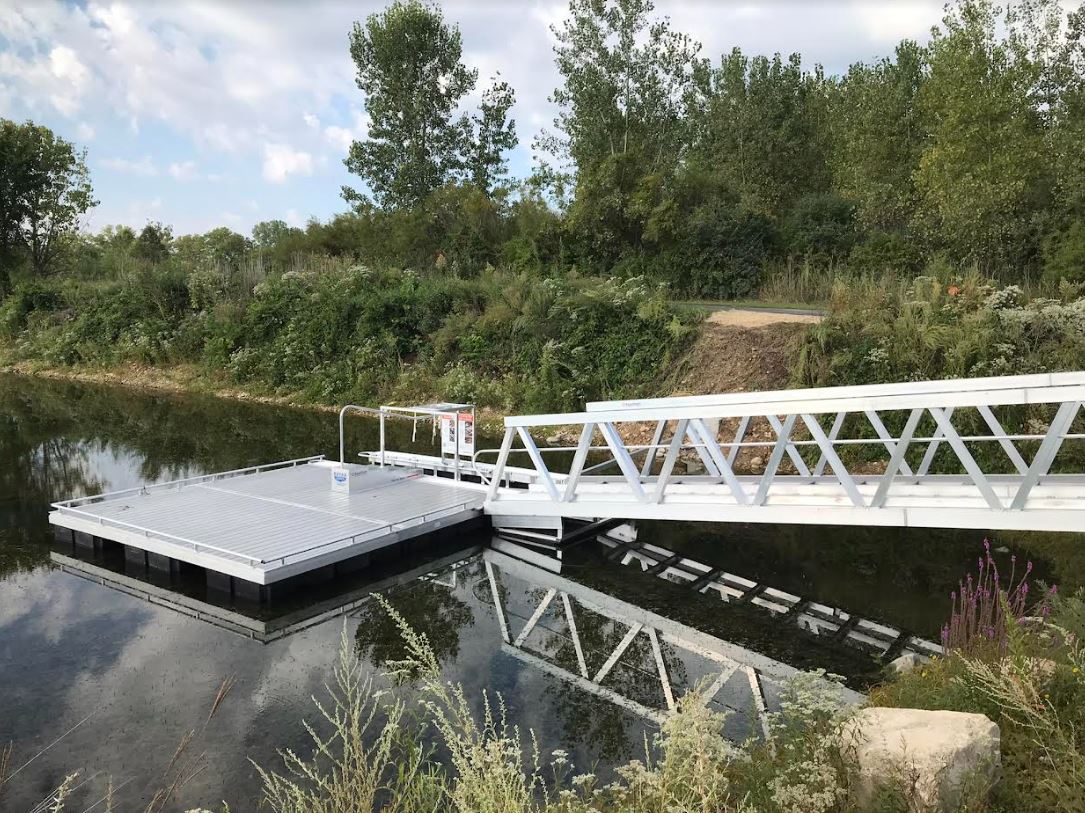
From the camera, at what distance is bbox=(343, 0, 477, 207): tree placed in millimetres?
32750

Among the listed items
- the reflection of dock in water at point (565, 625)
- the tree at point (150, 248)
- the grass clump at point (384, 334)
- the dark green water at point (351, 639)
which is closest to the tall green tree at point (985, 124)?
the grass clump at point (384, 334)

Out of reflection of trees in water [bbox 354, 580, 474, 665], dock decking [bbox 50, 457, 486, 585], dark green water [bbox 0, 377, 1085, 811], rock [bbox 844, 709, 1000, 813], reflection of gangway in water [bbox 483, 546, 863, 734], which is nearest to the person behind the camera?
rock [bbox 844, 709, 1000, 813]

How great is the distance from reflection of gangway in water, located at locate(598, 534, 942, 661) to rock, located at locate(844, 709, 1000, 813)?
3564 millimetres

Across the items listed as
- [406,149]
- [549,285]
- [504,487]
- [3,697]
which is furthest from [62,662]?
[406,149]

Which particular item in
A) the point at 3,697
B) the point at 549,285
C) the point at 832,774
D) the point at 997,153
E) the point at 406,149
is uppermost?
the point at 406,149

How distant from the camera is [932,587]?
9.13m

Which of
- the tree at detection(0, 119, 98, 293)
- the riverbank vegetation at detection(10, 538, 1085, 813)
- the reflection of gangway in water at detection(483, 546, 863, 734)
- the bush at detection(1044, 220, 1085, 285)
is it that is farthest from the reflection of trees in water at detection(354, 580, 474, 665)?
the tree at detection(0, 119, 98, 293)

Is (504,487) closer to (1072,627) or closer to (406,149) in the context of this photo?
(1072,627)

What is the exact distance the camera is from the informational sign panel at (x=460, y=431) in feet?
39.8

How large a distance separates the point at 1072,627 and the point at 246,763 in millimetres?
5428

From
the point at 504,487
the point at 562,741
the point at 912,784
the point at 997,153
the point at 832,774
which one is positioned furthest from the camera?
the point at 997,153

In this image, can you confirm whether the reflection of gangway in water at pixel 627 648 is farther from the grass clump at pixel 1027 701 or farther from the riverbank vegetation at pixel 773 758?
the grass clump at pixel 1027 701

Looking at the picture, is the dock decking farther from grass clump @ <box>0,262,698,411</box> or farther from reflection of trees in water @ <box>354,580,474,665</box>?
grass clump @ <box>0,262,698,411</box>

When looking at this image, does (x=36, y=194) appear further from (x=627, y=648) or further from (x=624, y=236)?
(x=627, y=648)
